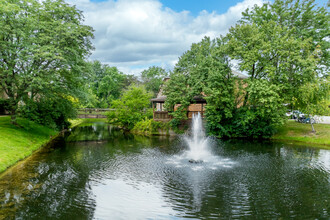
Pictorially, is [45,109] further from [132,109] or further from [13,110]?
[132,109]

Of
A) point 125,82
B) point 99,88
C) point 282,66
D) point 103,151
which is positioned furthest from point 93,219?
point 125,82

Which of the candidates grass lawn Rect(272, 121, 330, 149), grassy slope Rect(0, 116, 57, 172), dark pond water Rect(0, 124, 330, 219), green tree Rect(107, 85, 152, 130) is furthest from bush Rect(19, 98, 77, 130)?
grass lawn Rect(272, 121, 330, 149)

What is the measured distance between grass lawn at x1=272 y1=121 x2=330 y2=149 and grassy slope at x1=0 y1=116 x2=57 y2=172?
84.7 ft

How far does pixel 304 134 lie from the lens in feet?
78.5

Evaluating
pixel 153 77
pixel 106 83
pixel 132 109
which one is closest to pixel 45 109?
pixel 132 109

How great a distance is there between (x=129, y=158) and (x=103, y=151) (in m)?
3.48

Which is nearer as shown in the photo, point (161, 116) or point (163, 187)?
point (163, 187)

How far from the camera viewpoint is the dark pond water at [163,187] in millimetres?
7934

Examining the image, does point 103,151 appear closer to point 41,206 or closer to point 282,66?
point 41,206

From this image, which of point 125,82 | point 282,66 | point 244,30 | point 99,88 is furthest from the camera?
point 125,82

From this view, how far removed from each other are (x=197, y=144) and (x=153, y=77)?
161 feet

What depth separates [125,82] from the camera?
72250 mm

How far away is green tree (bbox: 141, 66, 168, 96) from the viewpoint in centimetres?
6550

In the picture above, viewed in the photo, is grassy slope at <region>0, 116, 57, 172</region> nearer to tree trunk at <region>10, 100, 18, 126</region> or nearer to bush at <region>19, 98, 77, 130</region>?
tree trunk at <region>10, 100, 18, 126</region>
